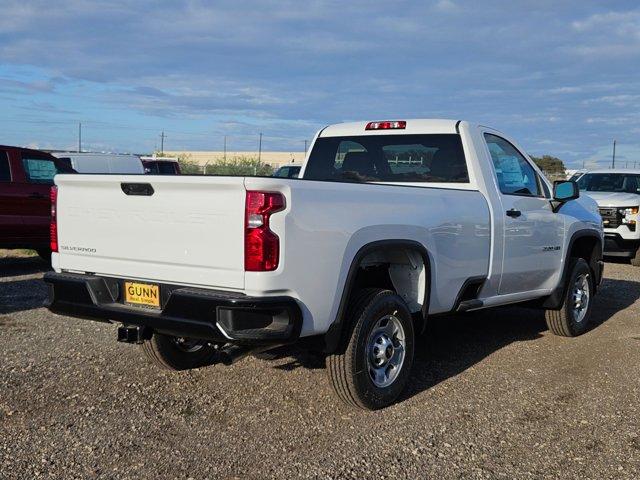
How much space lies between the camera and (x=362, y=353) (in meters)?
4.69

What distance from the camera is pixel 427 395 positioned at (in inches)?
209

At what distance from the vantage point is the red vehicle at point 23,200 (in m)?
10.6

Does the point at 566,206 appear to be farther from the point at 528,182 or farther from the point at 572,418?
the point at 572,418

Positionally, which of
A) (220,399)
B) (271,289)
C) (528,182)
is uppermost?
(528,182)

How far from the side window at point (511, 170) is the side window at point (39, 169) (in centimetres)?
746

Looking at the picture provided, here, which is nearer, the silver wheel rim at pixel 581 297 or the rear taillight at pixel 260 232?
the rear taillight at pixel 260 232

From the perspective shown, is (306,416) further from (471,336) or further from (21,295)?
(21,295)

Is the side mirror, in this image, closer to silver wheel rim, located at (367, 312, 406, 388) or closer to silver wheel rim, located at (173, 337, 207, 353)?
silver wheel rim, located at (367, 312, 406, 388)

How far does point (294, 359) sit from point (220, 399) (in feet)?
3.48

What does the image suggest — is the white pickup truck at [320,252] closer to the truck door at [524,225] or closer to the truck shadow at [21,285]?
the truck door at [524,225]

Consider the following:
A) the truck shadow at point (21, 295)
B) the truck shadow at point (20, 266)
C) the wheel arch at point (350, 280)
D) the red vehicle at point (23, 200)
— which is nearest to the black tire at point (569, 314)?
the wheel arch at point (350, 280)

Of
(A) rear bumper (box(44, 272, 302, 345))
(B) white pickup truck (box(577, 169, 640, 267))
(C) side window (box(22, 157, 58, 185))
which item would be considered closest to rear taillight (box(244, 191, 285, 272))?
(A) rear bumper (box(44, 272, 302, 345))

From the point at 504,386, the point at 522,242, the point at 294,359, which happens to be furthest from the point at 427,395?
the point at 522,242

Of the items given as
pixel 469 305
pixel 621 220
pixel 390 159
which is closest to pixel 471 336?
pixel 469 305
